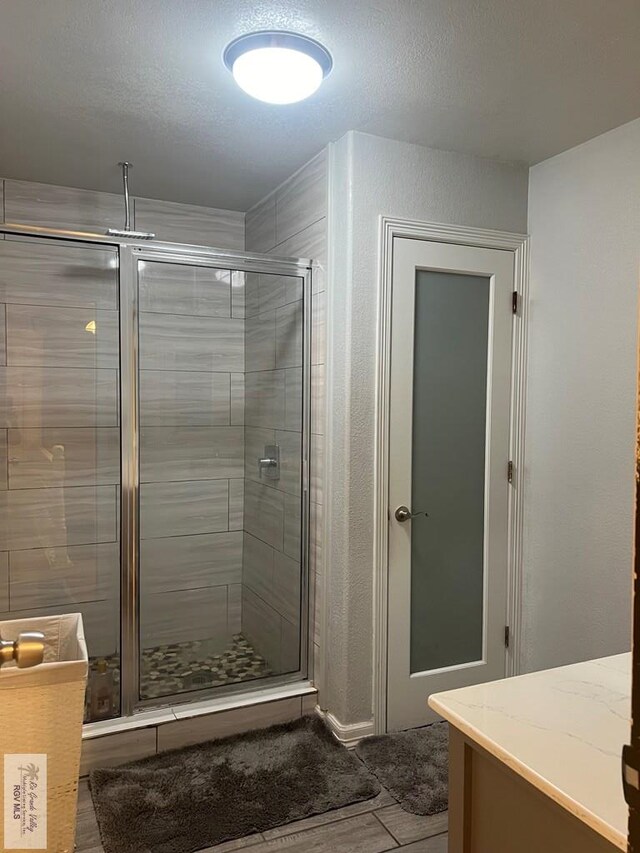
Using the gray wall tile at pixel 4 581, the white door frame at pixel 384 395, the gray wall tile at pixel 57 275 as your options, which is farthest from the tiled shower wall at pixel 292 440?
the gray wall tile at pixel 4 581

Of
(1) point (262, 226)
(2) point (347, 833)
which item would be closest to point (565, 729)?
(2) point (347, 833)

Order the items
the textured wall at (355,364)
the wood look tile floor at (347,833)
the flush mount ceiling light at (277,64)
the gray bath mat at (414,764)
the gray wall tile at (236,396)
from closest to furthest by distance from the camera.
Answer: the flush mount ceiling light at (277,64)
the wood look tile floor at (347,833)
the gray bath mat at (414,764)
the textured wall at (355,364)
the gray wall tile at (236,396)

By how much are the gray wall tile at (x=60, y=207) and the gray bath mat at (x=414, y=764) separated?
108 inches

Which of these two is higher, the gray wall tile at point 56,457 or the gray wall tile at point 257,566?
the gray wall tile at point 56,457

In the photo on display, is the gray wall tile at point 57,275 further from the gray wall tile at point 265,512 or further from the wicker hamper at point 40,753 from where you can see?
the wicker hamper at point 40,753

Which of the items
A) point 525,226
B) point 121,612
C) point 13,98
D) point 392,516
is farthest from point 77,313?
point 525,226

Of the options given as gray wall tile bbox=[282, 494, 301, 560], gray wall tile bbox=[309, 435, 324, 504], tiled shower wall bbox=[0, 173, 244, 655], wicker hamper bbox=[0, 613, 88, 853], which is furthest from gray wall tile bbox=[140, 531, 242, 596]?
wicker hamper bbox=[0, 613, 88, 853]

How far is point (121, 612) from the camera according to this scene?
2662 millimetres

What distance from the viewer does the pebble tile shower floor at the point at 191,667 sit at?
8.77 ft

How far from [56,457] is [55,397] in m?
0.29

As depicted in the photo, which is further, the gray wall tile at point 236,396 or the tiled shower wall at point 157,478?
the gray wall tile at point 236,396

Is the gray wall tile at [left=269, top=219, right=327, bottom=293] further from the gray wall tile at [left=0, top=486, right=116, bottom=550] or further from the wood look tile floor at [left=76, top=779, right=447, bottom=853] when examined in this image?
the wood look tile floor at [left=76, top=779, right=447, bottom=853]

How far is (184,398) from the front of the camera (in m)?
2.84

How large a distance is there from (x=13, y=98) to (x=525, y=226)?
218cm
